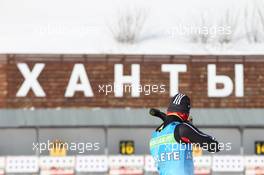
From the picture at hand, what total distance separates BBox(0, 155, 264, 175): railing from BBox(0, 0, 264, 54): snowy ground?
6.11 m

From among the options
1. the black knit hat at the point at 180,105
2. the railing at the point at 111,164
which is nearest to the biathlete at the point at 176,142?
the black knit hat at the point at 180,105

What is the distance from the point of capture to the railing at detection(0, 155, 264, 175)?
2012cm

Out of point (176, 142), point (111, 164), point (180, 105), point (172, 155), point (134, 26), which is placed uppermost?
point (134, 26)

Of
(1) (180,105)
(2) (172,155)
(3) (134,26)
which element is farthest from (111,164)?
(1) (180,105)

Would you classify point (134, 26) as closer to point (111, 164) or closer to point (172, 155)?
point (111, 164)

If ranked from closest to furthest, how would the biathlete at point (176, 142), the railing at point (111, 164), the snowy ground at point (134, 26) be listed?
the biathlete at point (176, 142) < the railing at point (111, 164) < the snowy ground at point (134, 26)

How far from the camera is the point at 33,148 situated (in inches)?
877

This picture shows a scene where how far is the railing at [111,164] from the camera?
66.0 feet

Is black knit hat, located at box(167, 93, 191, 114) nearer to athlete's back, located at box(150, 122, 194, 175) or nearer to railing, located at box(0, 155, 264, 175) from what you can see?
athlete's back, located at box(150, 122, 194, 175)

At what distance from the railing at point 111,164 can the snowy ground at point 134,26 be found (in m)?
6.11

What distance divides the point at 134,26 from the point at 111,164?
9033 millimetres

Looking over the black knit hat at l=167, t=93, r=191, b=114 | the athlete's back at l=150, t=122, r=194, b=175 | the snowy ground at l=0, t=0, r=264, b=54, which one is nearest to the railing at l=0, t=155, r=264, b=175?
the snowy ground at l=0, t=0, r=264, b=54

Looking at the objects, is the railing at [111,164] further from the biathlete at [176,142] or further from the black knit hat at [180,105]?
the black knit hat at [180,105]

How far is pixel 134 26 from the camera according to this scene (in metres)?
28.5
